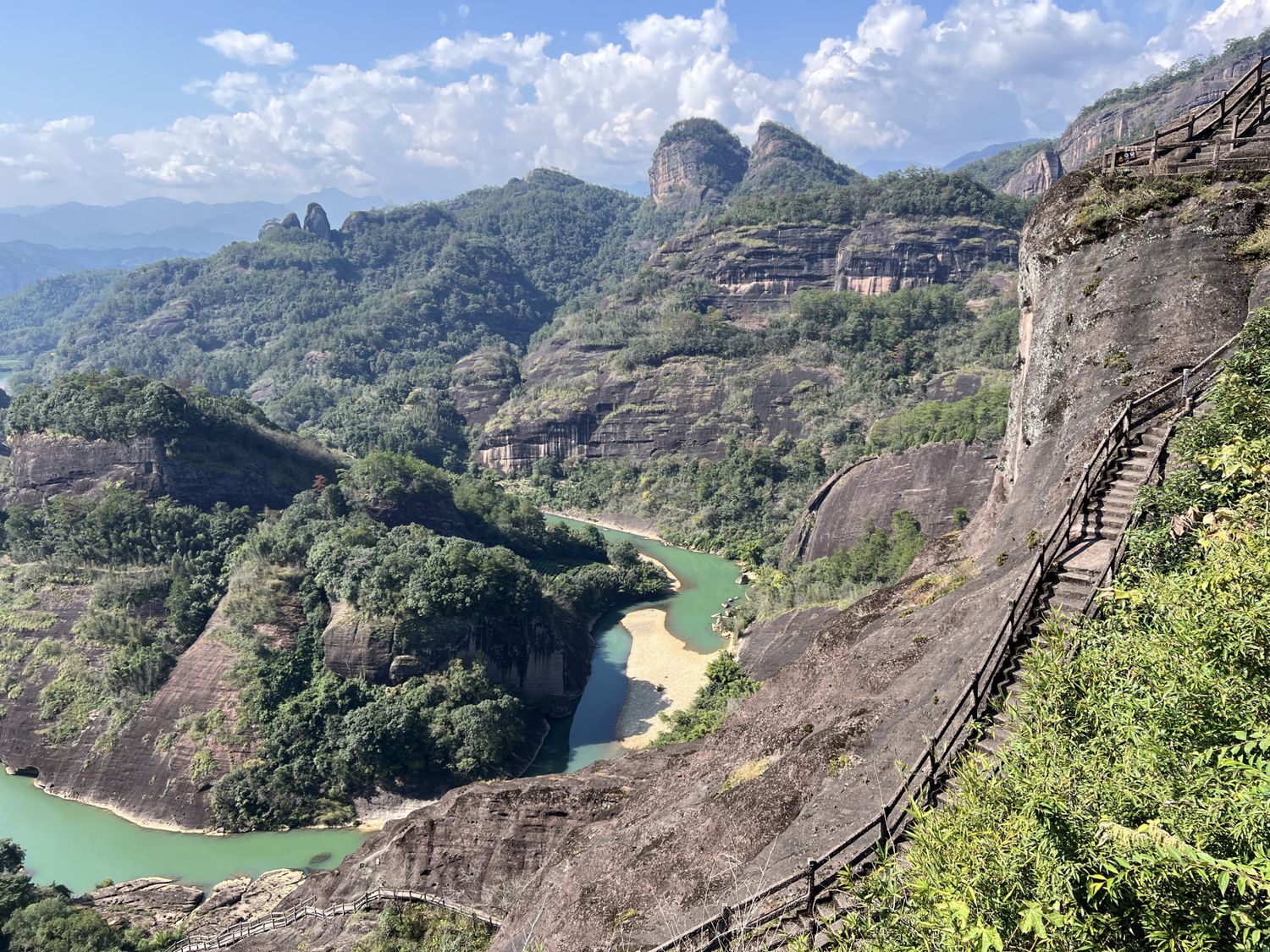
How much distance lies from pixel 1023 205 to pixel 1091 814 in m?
159

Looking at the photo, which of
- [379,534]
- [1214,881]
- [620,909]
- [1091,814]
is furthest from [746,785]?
[379,534]

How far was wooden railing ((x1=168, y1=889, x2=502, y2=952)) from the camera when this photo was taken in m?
22.2

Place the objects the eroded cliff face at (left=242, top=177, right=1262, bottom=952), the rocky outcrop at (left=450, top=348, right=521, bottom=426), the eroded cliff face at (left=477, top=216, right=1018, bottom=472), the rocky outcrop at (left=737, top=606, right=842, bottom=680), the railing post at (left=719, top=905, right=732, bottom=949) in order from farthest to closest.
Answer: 1. the rocky outcrop at (left=450, top=348, right=521, bottom=426)
2. the eroded cliff face at (left=477, top=216, right=1018, bottom=472)
3. the rocky outcrop at (left=737, top=606, right=842, bottom=680)
4. the eroded cliff face at (left=242, top=177, right=1262, bottom=952)
5. the railing post at (left=719, top=905, right=732, bottom=949)

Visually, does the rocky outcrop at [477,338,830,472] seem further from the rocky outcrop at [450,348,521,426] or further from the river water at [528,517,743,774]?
the river water at [528,517,743,774]

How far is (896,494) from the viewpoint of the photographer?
183ft

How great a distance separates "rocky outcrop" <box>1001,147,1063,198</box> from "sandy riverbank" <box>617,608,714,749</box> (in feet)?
505

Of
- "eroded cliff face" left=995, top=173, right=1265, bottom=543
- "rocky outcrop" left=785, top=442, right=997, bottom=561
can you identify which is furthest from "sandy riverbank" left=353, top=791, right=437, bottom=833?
"rocky outcrop" left=785, top=442, right=997, bottom=561

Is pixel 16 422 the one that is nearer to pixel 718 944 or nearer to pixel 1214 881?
pixel 718 944

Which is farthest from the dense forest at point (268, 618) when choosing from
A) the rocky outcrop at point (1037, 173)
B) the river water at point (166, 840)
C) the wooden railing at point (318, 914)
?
the rocky outcrop at point (1037, 173)

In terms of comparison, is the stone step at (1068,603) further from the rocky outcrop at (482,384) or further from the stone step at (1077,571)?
the rocky outcrop at (482,384)

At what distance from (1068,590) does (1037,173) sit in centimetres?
19423

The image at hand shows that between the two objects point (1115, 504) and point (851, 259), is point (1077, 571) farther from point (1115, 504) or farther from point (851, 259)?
point (851, 259)

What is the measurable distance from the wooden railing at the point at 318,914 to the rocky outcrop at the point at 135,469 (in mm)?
35439

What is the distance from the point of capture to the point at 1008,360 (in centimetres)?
9094
